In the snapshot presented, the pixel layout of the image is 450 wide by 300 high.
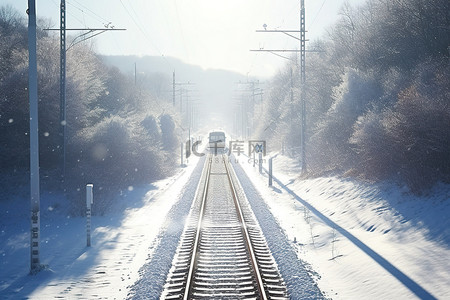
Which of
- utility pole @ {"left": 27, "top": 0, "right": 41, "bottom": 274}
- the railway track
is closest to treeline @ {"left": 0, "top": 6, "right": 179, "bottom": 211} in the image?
the railway track

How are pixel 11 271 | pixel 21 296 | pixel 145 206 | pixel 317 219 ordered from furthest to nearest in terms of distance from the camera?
pixel 145 206, pixel 317 219, pixel 11 271, pixel 21 296

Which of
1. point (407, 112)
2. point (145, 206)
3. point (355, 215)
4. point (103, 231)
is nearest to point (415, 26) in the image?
point (407, 112)

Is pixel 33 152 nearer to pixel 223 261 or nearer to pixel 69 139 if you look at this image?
pixel 223 261

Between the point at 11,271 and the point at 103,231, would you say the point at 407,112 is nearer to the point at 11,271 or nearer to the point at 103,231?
the point at 103,231

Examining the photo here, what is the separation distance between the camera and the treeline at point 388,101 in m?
13.8

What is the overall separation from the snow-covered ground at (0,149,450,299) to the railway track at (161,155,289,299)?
16.6 inches

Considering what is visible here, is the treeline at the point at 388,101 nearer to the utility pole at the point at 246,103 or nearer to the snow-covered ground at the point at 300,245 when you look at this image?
the snow-covered ground at the point at 300,245

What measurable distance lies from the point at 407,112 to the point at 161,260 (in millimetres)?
9893

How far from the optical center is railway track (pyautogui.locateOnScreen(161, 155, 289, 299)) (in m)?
8.39

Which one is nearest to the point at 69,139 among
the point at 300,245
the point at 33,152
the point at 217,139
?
the point at 33,152

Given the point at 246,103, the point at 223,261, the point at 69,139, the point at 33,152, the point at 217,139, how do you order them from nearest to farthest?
the point at 33,152 → the point at 223,261 → the point at 69,139 → the point at 217,139 → the point at 246,103

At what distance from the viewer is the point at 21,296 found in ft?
27.7

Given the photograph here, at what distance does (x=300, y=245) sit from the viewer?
1225 cm

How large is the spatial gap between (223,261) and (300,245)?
3.02 meters
